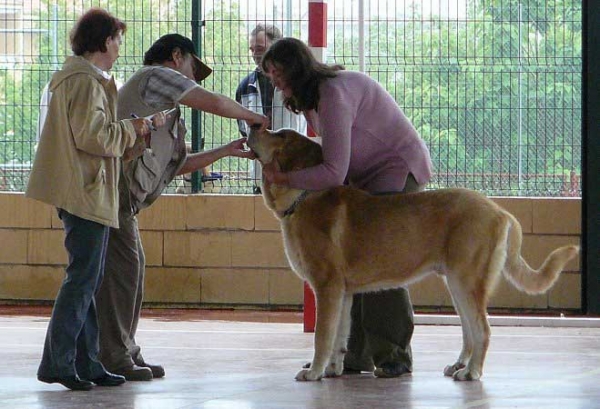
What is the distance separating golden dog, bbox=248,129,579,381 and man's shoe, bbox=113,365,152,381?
2.88 feet

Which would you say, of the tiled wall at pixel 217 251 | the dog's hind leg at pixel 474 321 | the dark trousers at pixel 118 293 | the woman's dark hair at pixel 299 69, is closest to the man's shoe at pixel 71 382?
the dark trousers at pixel 118 293

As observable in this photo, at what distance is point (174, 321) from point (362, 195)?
430 centimetres

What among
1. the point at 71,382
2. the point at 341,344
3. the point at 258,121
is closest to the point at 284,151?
the point at 258,121

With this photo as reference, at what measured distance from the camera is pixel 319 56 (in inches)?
403

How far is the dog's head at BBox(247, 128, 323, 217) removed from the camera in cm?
758

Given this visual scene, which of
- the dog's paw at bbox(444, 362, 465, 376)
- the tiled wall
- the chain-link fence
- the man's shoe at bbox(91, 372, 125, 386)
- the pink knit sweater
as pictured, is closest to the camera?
the man's shoe at bbox(91, 372, 125, 386)

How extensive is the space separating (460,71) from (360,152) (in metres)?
4.98

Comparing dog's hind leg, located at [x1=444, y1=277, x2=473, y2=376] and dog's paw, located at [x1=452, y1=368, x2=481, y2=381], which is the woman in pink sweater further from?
dog's paw, located at [x1=452, y1=368, x2=481, y2=381]

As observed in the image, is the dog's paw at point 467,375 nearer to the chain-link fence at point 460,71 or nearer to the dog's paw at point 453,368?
the dog's paw at point 453,368

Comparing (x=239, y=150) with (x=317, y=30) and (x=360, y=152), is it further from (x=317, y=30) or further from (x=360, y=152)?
(x=317, y=30)

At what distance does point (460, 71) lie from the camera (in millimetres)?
12422

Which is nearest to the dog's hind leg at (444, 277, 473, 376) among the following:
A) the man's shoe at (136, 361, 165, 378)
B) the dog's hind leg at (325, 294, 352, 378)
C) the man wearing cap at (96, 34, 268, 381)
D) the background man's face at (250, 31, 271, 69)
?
the dog's hind leg at (325, 294, 352, 378)

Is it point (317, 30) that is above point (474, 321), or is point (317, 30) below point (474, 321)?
above

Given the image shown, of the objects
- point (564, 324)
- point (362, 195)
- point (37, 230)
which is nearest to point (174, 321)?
point (37, 230)
